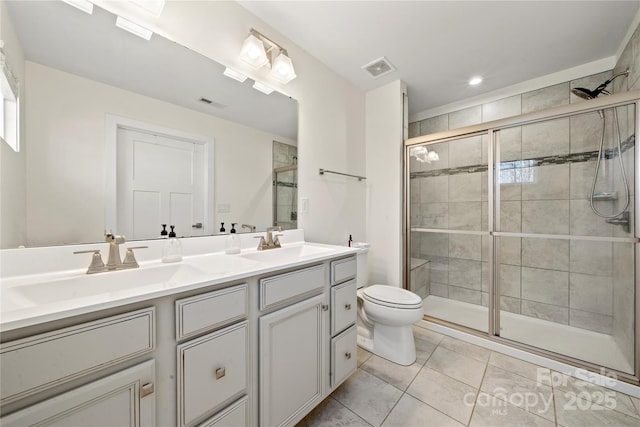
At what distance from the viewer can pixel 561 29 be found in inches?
64.6

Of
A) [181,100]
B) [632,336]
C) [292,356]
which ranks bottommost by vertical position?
[632,336]

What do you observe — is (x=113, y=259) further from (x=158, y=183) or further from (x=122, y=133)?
(x=122, y=133)

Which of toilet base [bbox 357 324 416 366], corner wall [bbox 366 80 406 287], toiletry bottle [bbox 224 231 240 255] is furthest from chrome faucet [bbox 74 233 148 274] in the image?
corner wall [bbox 366 80 406 287]

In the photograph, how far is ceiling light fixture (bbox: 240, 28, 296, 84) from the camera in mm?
1454

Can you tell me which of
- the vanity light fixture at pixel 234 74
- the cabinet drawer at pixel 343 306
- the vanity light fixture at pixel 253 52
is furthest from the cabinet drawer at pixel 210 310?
the vanity light fixture at pixel 253 52

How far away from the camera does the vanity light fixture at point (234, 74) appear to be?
142cm

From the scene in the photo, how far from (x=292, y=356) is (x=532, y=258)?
248 cm

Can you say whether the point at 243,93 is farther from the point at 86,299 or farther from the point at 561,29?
the point at 561,29

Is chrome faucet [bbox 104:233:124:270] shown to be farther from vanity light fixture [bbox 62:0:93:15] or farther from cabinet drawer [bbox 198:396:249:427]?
vanity light fixture [bbox 62:0:93:15]

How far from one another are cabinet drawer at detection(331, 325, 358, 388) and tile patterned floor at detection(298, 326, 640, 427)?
17 centimetres

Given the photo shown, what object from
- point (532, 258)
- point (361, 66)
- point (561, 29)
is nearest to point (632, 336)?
point (532, 258)

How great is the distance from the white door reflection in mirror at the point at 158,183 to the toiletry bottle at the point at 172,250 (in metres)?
0.07

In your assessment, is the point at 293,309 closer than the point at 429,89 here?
Yes

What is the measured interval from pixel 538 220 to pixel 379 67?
6.62 ft
